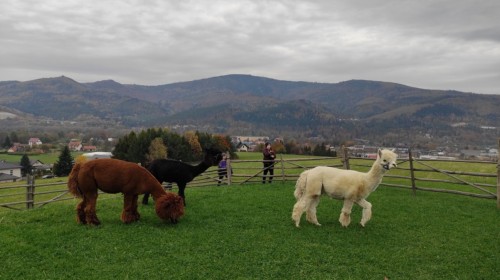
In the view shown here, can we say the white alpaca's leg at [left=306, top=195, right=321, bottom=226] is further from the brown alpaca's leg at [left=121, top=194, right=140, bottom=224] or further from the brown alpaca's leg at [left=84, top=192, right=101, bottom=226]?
the brown alpaca's leg at [left=84, top=192, right=101, bottom=226]

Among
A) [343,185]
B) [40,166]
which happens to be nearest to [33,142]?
[40,166]

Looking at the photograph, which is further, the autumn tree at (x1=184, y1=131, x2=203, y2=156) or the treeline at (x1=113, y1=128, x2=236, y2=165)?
the autumn tree at (x1=184, y1=131, x2=203, y2=156)

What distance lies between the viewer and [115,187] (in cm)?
812

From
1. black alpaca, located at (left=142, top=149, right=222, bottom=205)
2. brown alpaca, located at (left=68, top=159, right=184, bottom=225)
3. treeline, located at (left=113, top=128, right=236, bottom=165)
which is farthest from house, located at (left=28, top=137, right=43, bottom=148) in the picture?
brown alpaca, located at (left=68, top=159, right=184, bottom=225)

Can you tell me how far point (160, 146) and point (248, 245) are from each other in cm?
4411

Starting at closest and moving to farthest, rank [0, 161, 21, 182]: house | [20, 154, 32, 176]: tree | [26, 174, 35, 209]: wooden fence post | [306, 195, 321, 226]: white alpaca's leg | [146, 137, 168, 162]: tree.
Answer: [306, 195, 321, 226]: white alpaca's leg < [26, 174, 35, 209]: wooden fence post < [146, 137, 168, 162]: tree < [0, 161, 21, 182]: house < [20, 154, 32, 176]: tree

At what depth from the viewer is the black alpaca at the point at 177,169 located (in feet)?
33.3

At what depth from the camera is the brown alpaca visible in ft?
26.4

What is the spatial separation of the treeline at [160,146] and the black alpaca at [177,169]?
38914mm

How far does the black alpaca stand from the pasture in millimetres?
931

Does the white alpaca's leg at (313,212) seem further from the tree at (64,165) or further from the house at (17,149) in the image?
the house at (17,149)

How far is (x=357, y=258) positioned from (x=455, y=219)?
4586 mm

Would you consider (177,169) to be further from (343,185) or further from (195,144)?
(195,144)

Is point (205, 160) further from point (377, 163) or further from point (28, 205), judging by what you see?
point (28, 205)
